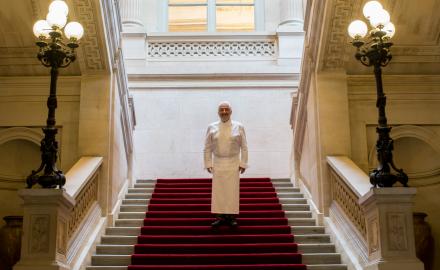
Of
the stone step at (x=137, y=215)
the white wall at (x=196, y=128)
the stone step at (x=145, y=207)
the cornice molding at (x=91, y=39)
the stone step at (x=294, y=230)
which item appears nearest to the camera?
the stone step at (x=294, y=230)

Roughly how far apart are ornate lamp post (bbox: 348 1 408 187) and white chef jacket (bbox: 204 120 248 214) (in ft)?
7.37

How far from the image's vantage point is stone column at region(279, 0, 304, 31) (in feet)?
50.1

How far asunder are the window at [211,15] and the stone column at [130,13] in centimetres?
95

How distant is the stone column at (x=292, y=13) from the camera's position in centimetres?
1526

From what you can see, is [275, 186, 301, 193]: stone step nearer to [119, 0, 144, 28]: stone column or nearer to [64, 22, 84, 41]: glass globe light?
[64, 22, 84, 41]: glass globe light

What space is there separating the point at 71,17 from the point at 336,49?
389cm

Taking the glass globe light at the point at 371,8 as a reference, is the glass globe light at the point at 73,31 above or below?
below

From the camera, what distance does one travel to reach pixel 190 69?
15.0 m

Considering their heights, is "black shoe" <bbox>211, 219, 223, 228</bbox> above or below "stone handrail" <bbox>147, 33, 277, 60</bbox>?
below

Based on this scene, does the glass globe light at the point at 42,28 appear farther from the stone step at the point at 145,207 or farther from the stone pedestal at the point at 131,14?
the stone pedestal at the point at 131,14

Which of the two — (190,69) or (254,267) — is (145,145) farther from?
(254,267)

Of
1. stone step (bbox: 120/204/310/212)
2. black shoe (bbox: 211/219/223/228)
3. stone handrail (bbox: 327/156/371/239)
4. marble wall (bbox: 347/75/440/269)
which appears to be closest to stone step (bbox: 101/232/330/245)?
stone handrail (bbox: 327/156/371/239)

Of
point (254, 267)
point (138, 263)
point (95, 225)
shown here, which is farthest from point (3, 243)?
point (254, 267)

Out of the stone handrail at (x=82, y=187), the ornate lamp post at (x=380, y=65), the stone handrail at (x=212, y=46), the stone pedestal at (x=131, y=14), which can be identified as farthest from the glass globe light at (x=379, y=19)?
the stone pedestal at (x=131, y=14)
